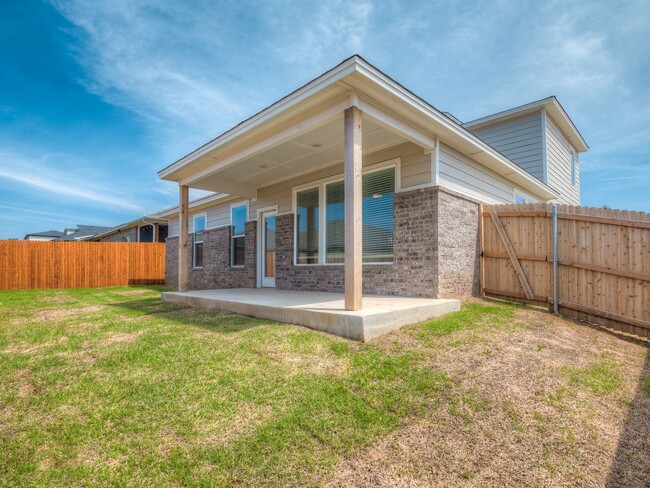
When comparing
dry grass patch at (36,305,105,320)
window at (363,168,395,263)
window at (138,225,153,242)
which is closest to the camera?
dry grass patch at (36,305,105,320)

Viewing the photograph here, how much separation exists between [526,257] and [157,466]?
22.0 ft

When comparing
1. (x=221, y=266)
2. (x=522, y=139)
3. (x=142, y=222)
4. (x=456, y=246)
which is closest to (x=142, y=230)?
(x=142, y=222)

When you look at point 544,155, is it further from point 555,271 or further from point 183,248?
point 183,248

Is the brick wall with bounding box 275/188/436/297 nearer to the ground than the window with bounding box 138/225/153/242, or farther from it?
nearer to the ground

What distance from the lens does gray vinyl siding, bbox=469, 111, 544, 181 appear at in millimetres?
11344

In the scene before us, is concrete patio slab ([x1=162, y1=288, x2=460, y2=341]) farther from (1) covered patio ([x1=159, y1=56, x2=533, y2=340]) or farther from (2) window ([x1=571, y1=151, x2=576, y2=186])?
(2) window ([x1=571, y1=151, x2=576, y2=186])

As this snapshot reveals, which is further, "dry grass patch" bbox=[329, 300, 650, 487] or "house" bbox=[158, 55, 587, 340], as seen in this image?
"house" bbox=[158, 55, 587, 340]

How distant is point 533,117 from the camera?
37.8 feet

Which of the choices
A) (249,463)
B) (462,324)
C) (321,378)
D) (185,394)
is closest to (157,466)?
(249,463)

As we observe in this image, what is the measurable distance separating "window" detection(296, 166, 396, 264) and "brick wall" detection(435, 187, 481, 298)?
100cm

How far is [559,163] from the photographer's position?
40.6 feet

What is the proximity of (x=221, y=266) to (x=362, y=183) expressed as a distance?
717 cm

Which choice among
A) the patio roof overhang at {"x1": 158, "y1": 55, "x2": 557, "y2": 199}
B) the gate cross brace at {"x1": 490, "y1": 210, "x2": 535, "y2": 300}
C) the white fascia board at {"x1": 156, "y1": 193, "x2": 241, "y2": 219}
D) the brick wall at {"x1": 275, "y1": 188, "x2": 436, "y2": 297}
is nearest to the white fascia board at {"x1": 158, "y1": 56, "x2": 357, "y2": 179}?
the patio roof overhang at {"x1": 158, "y1": 55, "x2": 557, "y2": 199}

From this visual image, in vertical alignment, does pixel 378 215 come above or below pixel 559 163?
below
